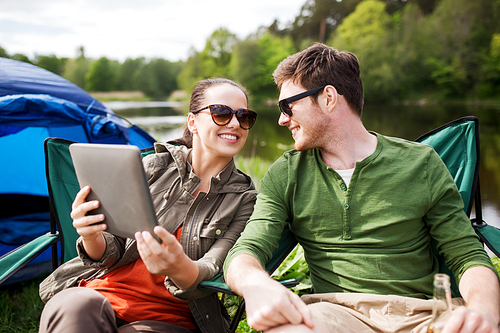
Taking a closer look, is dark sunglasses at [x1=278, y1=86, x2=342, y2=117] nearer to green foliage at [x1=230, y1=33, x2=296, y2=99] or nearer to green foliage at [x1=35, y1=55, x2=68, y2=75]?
green foliage at [x1=230, y1=33, x2=296, y2=99]

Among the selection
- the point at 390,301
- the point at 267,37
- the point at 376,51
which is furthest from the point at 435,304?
the point at 267,37

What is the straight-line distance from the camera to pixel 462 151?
85.4 inches

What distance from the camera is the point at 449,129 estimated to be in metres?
2.20

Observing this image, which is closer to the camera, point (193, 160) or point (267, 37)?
point (193, 160)

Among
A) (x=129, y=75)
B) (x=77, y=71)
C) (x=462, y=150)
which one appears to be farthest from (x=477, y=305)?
(x=77, y=71)

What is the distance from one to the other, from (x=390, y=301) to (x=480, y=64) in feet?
139

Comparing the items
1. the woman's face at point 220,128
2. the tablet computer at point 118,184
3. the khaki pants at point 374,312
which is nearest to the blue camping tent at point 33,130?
the woman's face at point 220,128

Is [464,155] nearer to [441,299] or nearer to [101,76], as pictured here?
[441,299]

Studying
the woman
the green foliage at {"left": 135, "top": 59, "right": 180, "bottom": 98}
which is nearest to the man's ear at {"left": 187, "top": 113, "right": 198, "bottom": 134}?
the woman

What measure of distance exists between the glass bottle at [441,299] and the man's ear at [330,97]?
107 centimetres

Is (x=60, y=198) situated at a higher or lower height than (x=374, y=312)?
higher

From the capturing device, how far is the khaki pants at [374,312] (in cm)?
141

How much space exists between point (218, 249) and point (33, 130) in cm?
303

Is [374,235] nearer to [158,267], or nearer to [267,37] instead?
[158,267]
